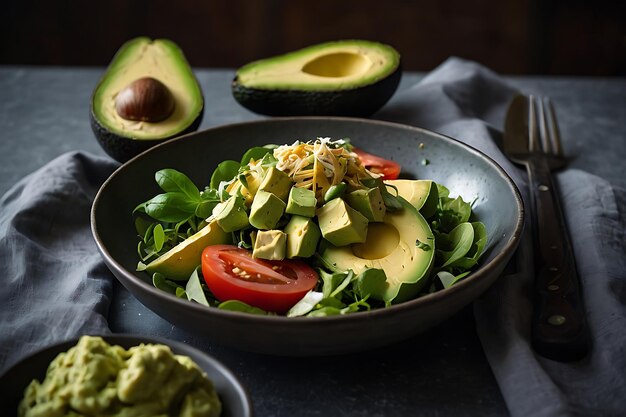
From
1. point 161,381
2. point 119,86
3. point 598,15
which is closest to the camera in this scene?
point 161,381

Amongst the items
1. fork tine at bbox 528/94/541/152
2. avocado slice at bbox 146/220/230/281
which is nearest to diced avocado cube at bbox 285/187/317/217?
avocado slice at bbox 146/220/230/281

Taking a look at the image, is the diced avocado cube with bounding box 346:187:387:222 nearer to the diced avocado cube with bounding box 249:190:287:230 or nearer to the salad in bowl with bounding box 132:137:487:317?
the salad in bowl with bounding box 132:137:487:317

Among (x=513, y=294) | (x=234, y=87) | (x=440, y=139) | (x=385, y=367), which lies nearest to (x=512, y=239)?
(x=513, y=294)

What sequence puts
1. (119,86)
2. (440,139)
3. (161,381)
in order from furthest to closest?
1. (119,86)
2. (440,139)
3. (161,381)

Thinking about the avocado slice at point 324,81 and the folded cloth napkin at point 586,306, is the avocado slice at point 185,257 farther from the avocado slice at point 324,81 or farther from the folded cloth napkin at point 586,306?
the avocado slice at point 324,81

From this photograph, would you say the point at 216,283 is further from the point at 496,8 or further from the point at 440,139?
the point at 496,8

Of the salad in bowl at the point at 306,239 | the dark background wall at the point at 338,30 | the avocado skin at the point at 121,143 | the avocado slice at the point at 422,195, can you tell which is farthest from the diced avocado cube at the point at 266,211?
the dark background wall at the point at 338,30

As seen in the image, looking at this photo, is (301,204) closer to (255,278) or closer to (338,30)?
(255,278)
